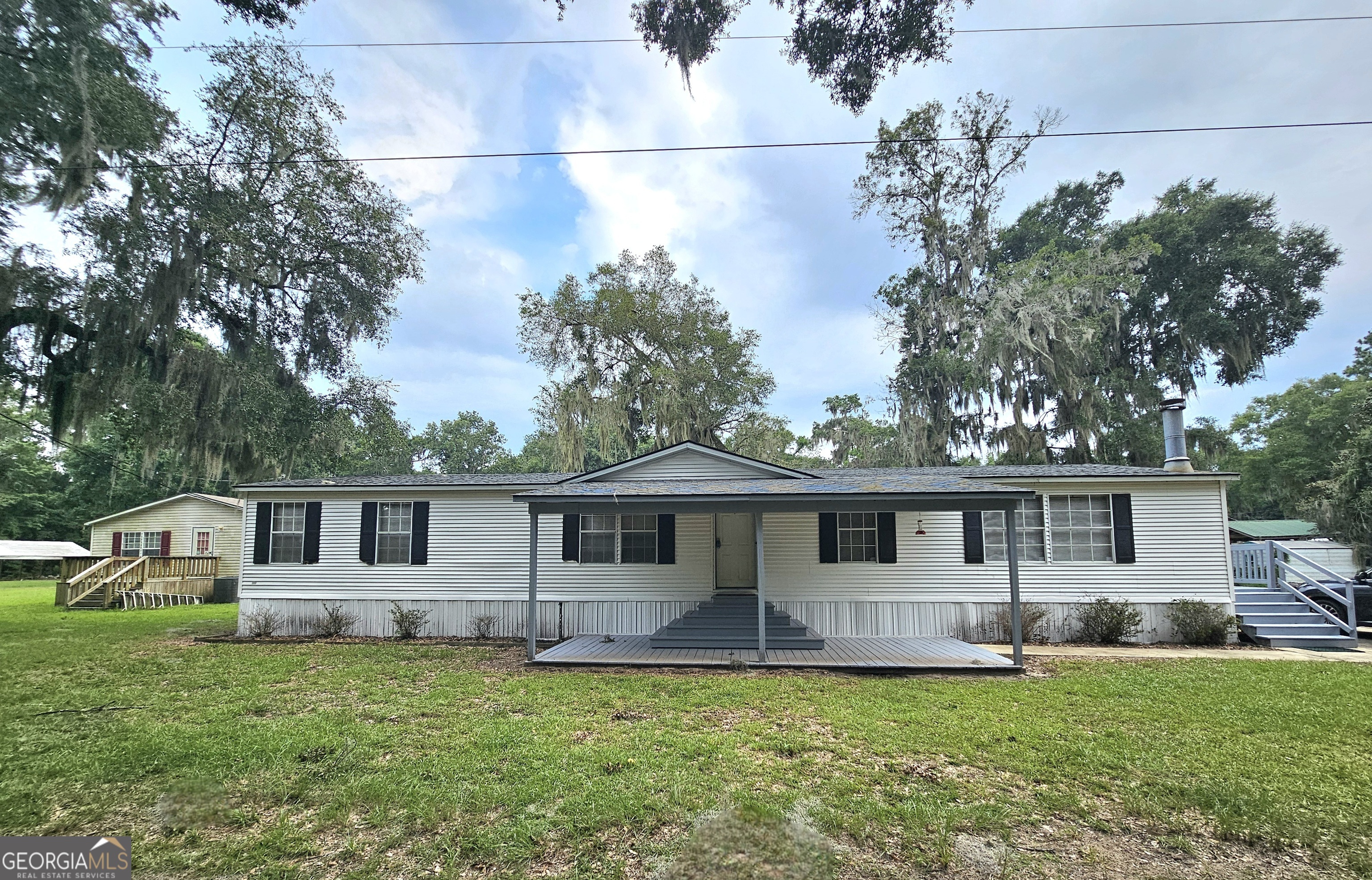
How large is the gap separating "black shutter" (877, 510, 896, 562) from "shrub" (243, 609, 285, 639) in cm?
1139

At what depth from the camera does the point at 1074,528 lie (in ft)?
36.4

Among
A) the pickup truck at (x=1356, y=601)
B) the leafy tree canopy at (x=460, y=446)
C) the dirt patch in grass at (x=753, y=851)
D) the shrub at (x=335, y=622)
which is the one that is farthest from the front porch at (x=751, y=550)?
the leafy tree canopy at (x=460, y=446)

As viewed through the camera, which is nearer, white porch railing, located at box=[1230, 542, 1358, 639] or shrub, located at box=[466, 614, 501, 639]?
white porch railing, located at box=[1230, 542, 1358, 639]

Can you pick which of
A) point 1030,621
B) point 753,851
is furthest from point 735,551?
point 753,851

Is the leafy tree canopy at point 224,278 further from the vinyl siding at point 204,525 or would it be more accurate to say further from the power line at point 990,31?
the vinyl siding at point 204,525

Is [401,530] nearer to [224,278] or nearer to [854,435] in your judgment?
[224,278]

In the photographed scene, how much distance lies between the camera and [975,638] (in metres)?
10.9

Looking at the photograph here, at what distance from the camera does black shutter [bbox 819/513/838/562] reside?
36.2 ft

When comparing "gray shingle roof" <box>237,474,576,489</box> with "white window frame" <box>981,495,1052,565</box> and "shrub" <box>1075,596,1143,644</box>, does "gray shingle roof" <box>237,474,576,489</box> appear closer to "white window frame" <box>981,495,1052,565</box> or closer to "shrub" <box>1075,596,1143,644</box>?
"white window frame" <box>981,495,1052,565</box>

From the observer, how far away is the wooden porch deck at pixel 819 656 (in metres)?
8.29

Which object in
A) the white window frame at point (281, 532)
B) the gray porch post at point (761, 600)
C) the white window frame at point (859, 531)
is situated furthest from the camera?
the white window frame at point (281, 532)

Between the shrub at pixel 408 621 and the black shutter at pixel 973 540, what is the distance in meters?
10.1

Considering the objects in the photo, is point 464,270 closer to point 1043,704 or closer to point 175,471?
point 175,471

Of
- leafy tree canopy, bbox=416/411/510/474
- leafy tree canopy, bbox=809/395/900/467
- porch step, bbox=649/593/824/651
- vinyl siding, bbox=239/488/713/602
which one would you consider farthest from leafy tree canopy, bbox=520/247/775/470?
leafy tree canopy, bbox=416/411/510/474
